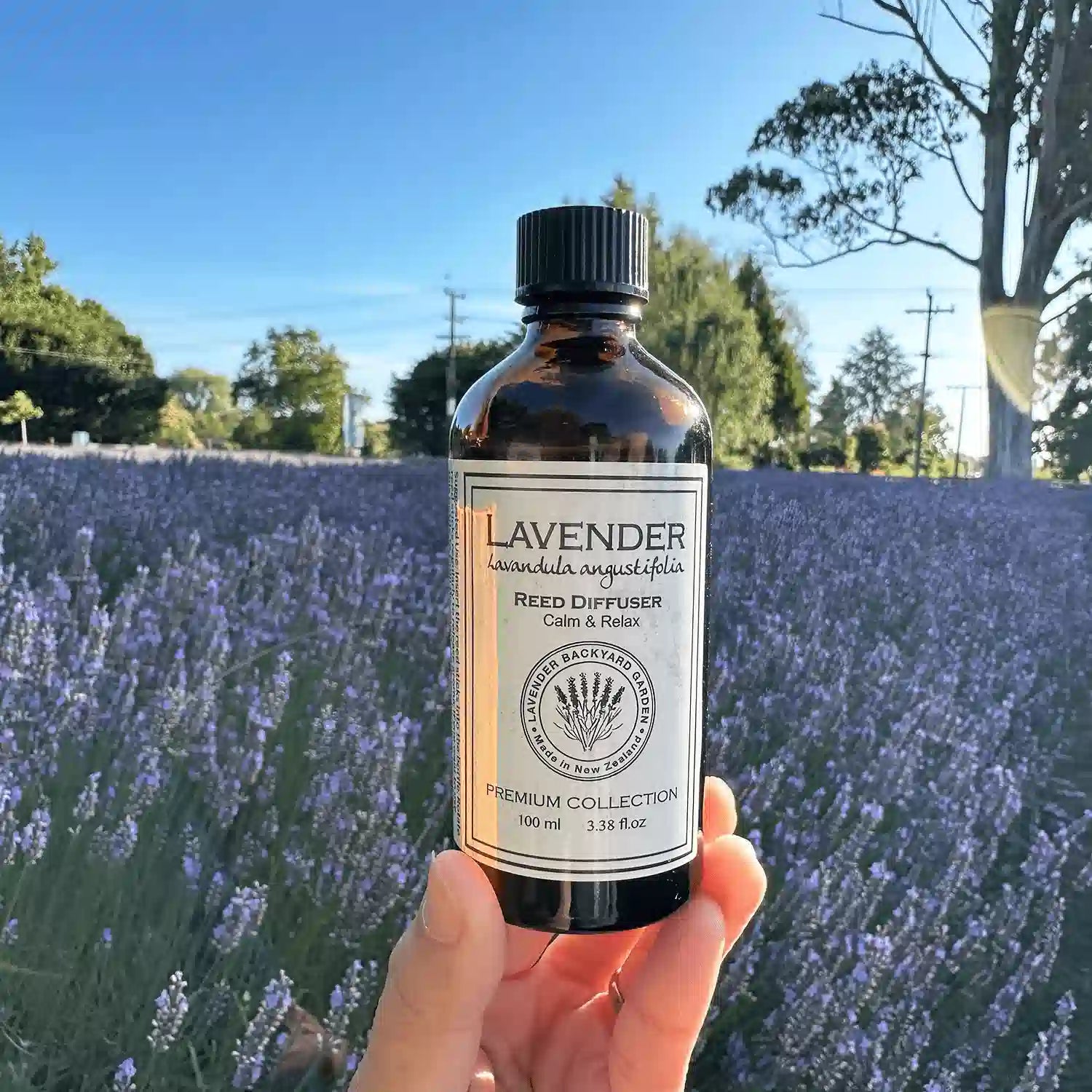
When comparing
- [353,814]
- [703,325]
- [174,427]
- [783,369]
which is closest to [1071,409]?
[783,369]

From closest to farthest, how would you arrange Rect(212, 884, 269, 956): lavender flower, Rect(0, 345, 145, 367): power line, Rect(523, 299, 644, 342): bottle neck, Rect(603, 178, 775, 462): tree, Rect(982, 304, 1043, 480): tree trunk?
Rect(523, 299, 644, 342): bottle neck < Rect(212, 884, 269, 956): lavender flower < Rect(982, 304, 1043, 480): tree trunk < Rect(603, 178, 775, 462): tree < Rect(0, 345, 145, 367): power line

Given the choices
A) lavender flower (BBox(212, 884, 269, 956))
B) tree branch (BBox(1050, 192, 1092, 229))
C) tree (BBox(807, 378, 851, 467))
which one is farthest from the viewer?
tree (BBox(807, 378, 851, 467))

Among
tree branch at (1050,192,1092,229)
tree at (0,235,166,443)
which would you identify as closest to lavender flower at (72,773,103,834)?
tree branch at (1050,192,1092,229)

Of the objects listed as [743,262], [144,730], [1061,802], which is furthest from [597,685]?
[743,262]

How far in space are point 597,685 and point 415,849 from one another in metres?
1.04

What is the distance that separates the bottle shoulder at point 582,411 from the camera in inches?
47.2

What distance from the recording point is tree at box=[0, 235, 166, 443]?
42384 mm

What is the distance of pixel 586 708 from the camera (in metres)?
1.21

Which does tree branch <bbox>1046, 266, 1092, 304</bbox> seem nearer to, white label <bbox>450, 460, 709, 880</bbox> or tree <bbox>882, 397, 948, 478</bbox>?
white label <bbox>450, 460, 709, 880</bbox>

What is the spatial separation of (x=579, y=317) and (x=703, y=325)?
26914 mm

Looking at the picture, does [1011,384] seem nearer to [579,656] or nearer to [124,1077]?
[579,656]

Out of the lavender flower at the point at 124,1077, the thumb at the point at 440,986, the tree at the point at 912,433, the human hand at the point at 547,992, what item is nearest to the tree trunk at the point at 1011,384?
the human hand at the point at 547,992

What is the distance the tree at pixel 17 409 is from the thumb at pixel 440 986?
4473cm

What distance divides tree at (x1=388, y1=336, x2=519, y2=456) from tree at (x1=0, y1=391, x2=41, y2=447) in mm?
15860
